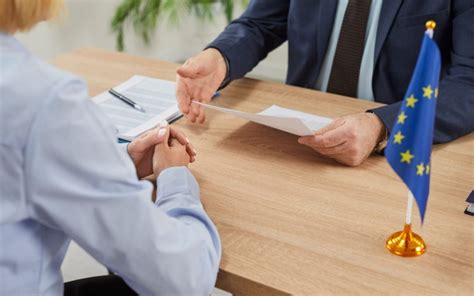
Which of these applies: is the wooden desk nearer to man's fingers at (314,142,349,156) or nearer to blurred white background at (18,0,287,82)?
man's fingers at (314,142,349,156)

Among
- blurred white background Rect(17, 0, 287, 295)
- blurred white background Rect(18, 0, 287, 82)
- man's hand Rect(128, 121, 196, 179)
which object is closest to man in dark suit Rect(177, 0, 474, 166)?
man's hand Rect(128, 121, 196, 179)

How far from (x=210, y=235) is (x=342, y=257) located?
0.71ft

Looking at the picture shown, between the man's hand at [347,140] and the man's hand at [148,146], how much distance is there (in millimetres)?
259

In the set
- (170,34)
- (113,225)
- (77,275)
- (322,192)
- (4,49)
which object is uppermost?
(4,49)

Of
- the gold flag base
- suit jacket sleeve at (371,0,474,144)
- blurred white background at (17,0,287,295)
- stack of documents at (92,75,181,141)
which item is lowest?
blurred white background at (17,0,287,295)

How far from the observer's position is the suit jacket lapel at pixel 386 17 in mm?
1649

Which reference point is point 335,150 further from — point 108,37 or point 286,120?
point 108,37

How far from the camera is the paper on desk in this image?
4.19 ft

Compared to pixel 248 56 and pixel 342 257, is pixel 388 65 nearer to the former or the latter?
pixel 248 56

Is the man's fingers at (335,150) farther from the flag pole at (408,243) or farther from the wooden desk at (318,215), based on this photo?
the flag pole at (408,243)

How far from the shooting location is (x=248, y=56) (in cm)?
177

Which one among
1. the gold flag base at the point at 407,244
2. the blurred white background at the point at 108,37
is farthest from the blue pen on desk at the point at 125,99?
the blurred white background at the point at 108,37

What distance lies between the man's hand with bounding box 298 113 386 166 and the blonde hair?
0.65 meters

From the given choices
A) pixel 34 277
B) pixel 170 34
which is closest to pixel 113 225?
pixel 34 277
